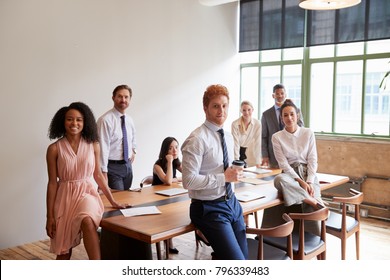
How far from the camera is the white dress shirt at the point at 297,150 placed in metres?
3.58

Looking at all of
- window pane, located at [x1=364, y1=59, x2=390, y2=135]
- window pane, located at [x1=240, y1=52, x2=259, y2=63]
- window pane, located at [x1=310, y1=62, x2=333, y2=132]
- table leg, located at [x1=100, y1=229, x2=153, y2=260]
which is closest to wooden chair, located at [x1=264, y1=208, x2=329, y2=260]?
table leg, located at [x1=100, y1=229, x2=153, y2=260]

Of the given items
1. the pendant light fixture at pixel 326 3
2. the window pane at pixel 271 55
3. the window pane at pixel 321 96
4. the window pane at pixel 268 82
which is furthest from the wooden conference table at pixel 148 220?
the window pane at pixel 271 55

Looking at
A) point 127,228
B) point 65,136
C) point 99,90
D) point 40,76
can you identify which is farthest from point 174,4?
point 127,228

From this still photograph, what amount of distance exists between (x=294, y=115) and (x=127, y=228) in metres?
1.85

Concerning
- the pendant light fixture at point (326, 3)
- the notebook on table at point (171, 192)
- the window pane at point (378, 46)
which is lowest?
the notebook on table at point (171, 192)

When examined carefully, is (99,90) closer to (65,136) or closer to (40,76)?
(40,76)

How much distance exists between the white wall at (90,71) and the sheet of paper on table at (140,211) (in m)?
2.30

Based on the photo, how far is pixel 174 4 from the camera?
626cm

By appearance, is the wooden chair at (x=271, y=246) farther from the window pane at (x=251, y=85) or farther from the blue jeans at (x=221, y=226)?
the window pane at (x=251, y=85)

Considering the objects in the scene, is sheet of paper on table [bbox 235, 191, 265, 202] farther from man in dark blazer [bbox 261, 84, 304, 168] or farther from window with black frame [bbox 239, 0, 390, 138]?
window with black frame [bbox 239, 0, 390, 138]

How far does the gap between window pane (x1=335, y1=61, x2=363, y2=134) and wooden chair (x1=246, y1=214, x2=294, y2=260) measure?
12.0 ft

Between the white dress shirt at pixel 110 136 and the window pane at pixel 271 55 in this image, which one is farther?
the window pane at pixel 271 55

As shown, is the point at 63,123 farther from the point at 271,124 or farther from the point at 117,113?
the point at 271,124

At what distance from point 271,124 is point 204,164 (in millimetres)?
3108
